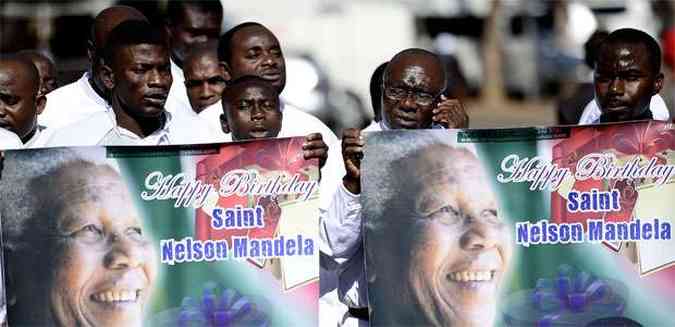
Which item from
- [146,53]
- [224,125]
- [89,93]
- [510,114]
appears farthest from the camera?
[510,114]

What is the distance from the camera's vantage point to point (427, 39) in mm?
26875

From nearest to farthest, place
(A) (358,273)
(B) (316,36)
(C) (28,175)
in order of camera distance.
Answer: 1. (C) (28,175)
2. (A) (358,273)
3. (B) (316,36)

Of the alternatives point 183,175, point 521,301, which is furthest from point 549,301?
point 183,175

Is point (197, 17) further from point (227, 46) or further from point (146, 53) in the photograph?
point (146, 53)

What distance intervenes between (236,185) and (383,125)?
0.78 m

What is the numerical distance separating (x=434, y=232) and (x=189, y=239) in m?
0.85

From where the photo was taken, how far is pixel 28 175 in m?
6.44

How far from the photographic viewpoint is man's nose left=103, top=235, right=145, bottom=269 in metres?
6.53

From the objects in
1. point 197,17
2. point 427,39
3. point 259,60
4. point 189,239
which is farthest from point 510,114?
point 189,239

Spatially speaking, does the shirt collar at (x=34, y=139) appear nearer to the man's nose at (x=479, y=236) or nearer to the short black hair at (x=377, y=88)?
the short black hair at (x=377, y=88)

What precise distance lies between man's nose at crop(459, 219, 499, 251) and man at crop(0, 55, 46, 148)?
184cm

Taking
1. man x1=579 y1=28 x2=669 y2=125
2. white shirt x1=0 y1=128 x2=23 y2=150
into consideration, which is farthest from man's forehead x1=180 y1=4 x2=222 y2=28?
man x1=579 y1=28 x2=669 y2=125

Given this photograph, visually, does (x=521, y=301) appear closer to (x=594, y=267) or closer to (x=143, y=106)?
(x=594, y=267)

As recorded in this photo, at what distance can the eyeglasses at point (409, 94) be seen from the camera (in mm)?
6910
